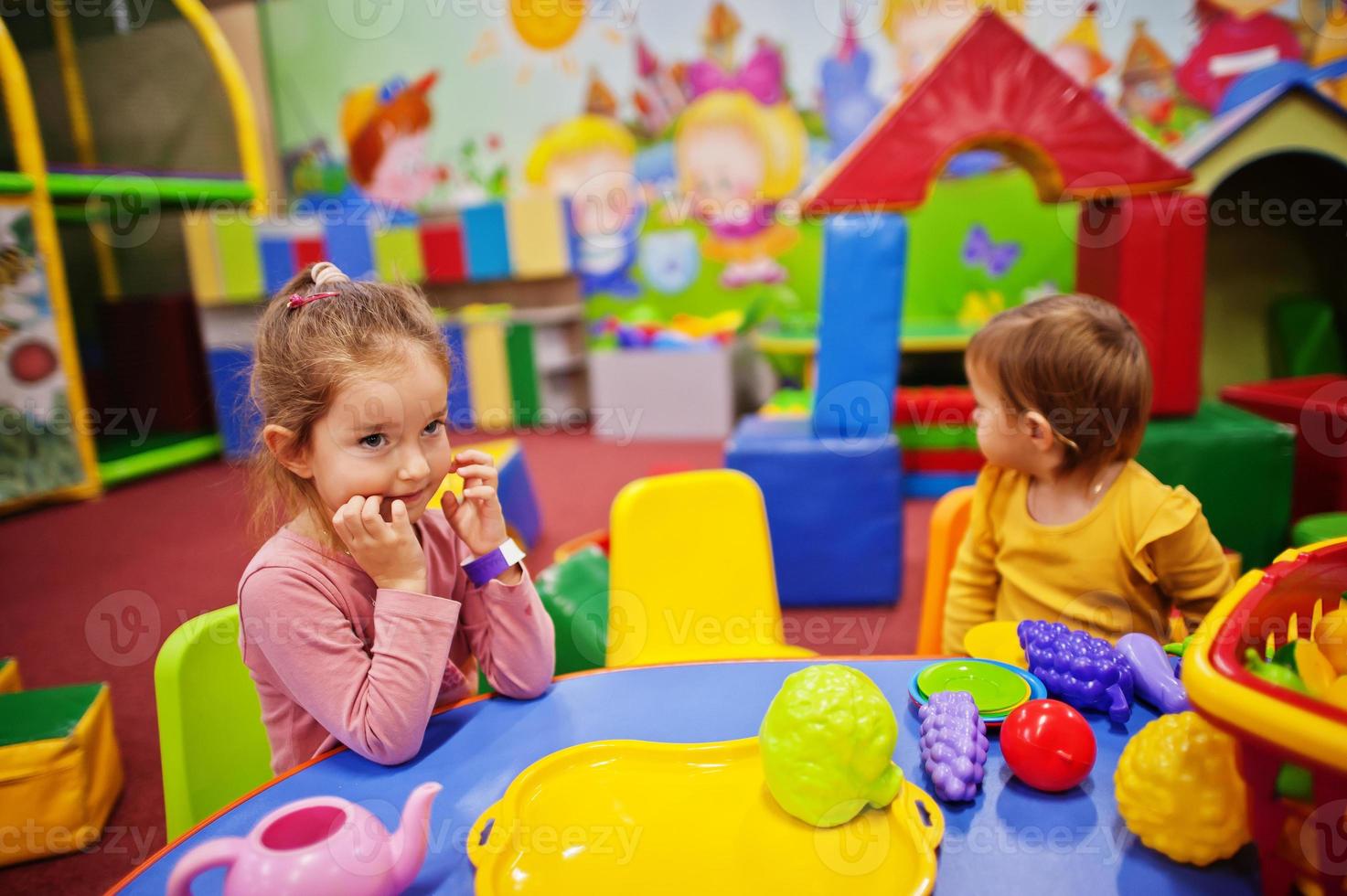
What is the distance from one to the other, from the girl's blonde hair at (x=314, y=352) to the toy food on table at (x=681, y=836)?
1.17ft

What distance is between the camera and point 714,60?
428 centimetres

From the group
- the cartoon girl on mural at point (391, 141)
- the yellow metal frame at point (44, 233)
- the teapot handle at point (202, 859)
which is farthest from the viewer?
the cartoon girl on mural at point (391, 141)

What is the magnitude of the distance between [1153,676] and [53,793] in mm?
1674

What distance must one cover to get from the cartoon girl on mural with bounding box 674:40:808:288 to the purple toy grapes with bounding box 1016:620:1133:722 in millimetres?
3805

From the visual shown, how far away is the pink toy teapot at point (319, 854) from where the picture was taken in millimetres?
529

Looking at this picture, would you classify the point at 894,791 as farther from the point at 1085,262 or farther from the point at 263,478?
the point at 1085,262

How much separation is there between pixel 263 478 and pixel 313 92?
4835 millimetres

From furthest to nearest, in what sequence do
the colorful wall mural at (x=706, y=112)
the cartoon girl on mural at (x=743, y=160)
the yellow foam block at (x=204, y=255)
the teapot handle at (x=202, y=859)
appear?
the cartoon girl on mural at (x=743, y=160) → the yellow foam block at (x=204, y=255) → the colorful wall mural at (x=706, y=112) → the teapot handle at (x=202, y=859)

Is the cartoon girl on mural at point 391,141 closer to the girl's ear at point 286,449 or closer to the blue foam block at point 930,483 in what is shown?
the blue foam block at point 930,483

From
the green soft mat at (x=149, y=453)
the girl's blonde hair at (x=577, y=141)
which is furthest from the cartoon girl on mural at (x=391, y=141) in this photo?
the green soft mat at (x=149, y=453)

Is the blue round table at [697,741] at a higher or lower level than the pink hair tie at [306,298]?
lower

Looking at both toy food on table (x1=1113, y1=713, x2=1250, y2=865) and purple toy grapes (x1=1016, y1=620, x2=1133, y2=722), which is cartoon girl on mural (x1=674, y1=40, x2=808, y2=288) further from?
toy food on table (x1=1113, y1=713, x2=1250, y2=865)

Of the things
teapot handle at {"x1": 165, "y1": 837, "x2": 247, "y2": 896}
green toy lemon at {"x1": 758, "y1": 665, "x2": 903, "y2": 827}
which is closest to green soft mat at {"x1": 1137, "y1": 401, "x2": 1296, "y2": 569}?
green toy lemon at {"x1": 758, "y1": 665, "x2": 903, "y2": 827}

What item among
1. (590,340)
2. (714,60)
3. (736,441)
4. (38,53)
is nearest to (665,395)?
(590,340)
